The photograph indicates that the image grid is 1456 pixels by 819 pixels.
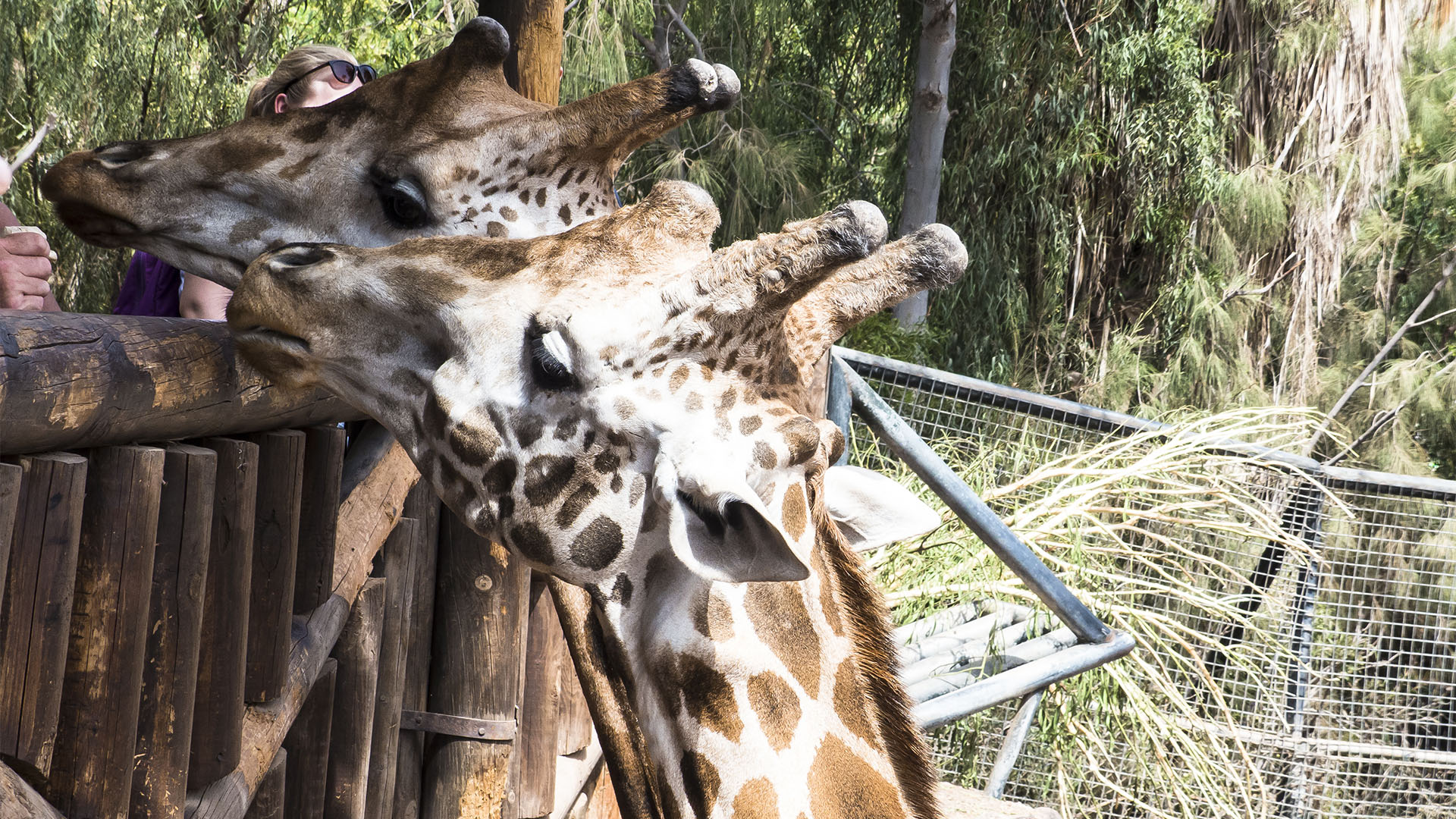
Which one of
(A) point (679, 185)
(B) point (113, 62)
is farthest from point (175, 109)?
(A) point (679, 185)

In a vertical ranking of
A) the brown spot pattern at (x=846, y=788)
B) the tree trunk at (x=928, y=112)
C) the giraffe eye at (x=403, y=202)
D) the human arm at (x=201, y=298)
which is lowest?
the brown spot pattern at (x=846, y=788)

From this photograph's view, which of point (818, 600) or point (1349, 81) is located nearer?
point (818, 600)

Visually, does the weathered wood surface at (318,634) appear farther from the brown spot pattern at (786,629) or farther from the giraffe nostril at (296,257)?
the brown spot pattern at (786,629)

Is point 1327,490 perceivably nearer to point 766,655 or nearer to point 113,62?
point 766,655

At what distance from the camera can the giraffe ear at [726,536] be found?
131 centimetres

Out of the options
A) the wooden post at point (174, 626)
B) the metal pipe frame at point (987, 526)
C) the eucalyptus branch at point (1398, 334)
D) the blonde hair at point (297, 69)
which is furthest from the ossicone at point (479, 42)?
the eucalyptus branch at point (1398, 334)

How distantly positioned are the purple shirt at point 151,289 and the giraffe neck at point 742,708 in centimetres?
149

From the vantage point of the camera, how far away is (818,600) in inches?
62.2

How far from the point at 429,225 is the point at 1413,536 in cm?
588

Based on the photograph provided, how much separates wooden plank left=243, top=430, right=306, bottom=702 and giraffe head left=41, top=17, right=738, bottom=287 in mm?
656

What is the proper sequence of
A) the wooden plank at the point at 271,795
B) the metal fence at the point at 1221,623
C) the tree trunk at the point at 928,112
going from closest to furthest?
the wooden plank at the point at 271,795 → the metal fence at the point at 1221,623 → the tree trunk at the point at 928,112

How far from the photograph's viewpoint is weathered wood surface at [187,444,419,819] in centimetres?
148

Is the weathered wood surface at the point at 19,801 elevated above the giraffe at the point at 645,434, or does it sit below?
below

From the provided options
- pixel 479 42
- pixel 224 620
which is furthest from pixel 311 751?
pixel 479 42
